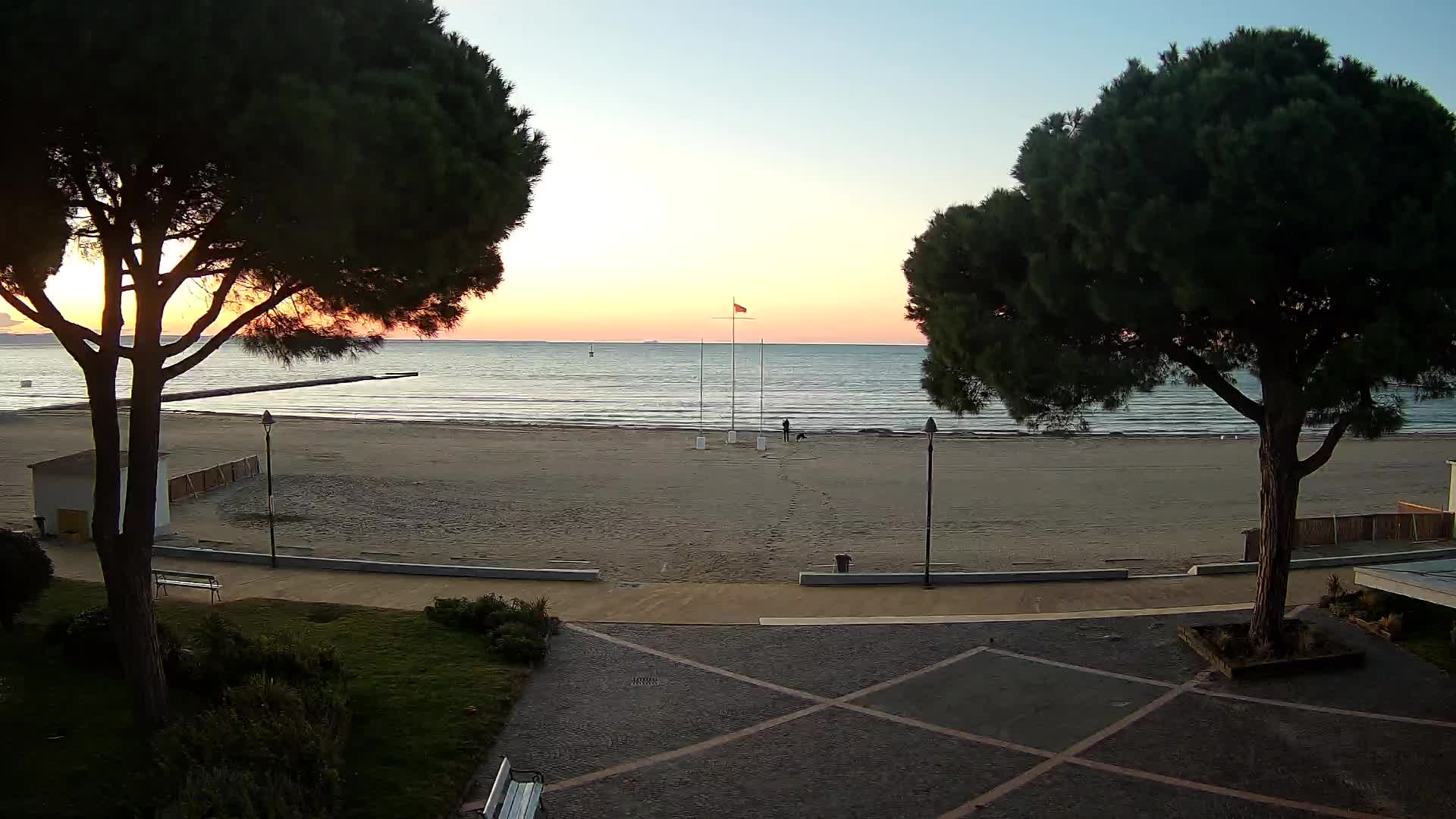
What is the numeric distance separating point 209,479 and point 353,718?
22.9m

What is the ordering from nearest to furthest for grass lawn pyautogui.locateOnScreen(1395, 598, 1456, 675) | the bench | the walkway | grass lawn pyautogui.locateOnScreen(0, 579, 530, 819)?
grass lawn pyautogui.locateOnScreen(0, 579, 530, 819), grass lawn pyautogui.locateOnScreen(1395, 598, 1456, 675), the bench, the walkway

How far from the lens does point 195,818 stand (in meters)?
6.35

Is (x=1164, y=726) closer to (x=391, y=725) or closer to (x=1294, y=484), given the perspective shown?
(x=1294, y=484)

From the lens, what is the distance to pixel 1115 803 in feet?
27.0

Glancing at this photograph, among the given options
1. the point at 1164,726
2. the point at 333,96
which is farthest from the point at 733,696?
the point at 333,96

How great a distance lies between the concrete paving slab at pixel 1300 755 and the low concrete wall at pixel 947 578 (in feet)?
20.6

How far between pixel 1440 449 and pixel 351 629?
169 feet

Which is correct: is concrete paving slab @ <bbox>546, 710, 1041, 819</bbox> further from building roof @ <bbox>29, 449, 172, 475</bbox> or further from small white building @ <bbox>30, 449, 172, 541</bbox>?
building roof @ <bbox>29, 449, 172, 475</bbox>

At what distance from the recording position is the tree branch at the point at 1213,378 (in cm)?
1127

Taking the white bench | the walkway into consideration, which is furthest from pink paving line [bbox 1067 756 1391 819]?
the walkway

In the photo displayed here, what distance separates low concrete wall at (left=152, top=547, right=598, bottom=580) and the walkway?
0.18m

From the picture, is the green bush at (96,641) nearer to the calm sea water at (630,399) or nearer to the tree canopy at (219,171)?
the tree canopy at (219,171)

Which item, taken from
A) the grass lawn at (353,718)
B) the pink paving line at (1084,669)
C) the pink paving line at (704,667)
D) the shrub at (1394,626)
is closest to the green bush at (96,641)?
the grass lawn at (353,718)

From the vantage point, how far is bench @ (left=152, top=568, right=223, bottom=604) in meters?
14.5
